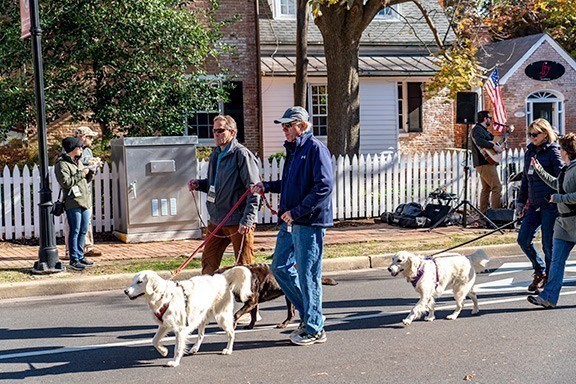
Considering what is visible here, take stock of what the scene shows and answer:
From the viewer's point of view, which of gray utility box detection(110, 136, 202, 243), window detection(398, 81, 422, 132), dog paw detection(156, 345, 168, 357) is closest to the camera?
dog paw detection(156, 345, 168, 357)

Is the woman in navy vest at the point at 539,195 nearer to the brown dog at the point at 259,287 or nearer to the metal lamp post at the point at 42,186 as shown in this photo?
the brown dog at the point at 259,287

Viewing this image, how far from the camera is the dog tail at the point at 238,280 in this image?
23.7 feet

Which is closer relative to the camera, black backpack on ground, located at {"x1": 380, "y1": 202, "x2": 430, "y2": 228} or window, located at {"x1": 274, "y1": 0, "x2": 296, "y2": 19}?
black backpack on ground, located at {"x1": 380, "y1": 202, "x2": 430, "y2": 228}

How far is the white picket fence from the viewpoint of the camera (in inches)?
542

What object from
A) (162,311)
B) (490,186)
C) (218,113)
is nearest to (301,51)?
(218,113)

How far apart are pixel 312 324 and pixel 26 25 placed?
6501 mm

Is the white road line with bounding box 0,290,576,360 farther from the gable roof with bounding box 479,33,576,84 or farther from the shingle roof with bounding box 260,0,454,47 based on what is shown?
the gable roof with bounding box 479,33,576,84

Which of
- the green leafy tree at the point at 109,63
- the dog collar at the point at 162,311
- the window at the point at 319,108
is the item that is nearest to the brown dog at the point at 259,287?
the dog collar at the point at 162,311

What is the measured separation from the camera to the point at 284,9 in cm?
2583

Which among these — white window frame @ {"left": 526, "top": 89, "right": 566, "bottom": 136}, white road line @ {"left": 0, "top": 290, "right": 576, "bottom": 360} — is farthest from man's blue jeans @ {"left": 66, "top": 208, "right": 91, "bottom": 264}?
white window frame @ {"left": 526, "top": 89, "right": 566, "bottom": 136}

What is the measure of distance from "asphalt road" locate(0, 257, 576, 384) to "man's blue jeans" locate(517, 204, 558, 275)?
45cm

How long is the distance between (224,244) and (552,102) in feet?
77.1

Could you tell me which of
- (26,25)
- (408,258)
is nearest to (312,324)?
(408,258)

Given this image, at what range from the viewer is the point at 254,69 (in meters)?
23.0
